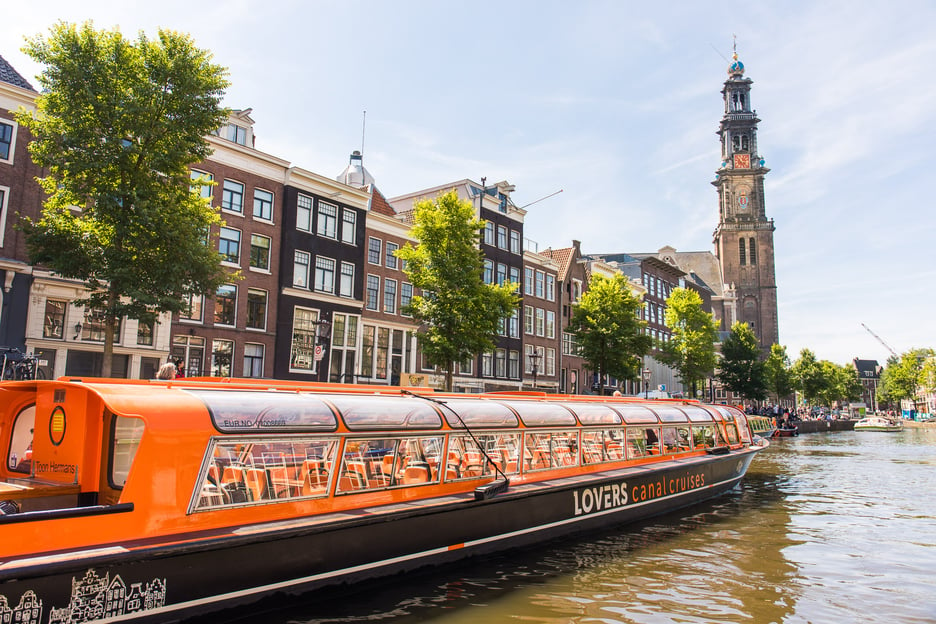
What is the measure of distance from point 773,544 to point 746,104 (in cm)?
11281

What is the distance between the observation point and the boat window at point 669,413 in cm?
1551

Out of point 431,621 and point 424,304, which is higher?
point 424,304

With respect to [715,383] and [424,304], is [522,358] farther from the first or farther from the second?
[715,383]

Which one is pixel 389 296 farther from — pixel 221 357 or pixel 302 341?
pixel 221 357

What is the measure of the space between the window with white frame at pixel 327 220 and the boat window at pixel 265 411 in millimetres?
24511

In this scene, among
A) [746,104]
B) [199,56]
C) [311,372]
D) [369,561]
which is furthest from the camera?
[746,104]

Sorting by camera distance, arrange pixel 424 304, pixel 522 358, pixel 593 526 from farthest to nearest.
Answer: pixel 522 358
pixel 424 304
pixel 593 526

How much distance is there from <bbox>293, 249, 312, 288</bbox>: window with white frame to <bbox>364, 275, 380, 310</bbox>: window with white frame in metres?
3.90

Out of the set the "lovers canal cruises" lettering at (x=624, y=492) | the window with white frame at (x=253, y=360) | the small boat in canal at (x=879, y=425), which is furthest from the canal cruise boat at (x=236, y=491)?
the small boat in canal at (x=879, y=425)

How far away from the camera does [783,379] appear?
80.3 metres

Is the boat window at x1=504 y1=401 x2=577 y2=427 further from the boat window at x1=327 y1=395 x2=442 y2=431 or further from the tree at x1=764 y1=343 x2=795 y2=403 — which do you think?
the tree at x1=764 y1=343 x2=795 y2=403

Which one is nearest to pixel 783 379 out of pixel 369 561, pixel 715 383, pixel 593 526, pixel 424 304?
pixel 715 383

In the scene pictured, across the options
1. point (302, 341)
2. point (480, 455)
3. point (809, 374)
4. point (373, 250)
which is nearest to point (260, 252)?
point (302, 341)

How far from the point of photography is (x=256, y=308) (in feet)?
94.0
